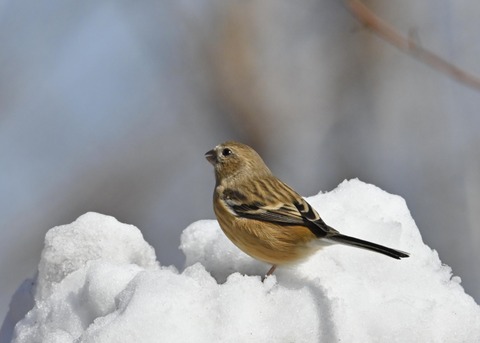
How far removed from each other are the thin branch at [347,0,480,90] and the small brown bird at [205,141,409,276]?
806 mm

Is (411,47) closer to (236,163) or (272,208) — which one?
(236,163)

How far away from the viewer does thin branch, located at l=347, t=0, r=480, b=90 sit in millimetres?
3914

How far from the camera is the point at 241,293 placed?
2.49 metres

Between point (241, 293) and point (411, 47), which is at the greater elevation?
point (411, 47)

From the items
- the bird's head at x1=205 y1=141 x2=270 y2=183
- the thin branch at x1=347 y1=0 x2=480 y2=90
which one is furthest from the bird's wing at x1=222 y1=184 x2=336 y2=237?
the thin branch at x1=347 y1=0 x2=480 y2=90

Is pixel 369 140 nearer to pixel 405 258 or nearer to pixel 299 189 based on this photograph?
pixel 299 189

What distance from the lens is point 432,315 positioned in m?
2.49

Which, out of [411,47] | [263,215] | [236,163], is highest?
[411,47]

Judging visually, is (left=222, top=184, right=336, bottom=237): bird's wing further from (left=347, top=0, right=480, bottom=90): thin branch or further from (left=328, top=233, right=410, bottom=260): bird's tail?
(left=347, top=0, right=480, bottom=90): thin branch

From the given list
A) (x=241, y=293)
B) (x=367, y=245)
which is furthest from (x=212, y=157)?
(x=241, y=293)

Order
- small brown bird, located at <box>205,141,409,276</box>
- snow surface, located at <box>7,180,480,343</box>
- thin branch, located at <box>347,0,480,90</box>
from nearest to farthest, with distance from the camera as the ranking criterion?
snow surface, located at <box>7,180,480,343</box>
small brown bird, located at <box>205,141,409,276</box>
thin branch, located at <box>347,0,480,90</box>

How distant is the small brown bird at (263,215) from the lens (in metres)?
3.13

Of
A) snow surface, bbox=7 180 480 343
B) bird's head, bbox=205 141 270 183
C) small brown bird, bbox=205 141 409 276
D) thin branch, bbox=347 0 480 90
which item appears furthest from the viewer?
bird's head, bbox=205 141 270 183

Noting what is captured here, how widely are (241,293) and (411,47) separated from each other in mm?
2110
